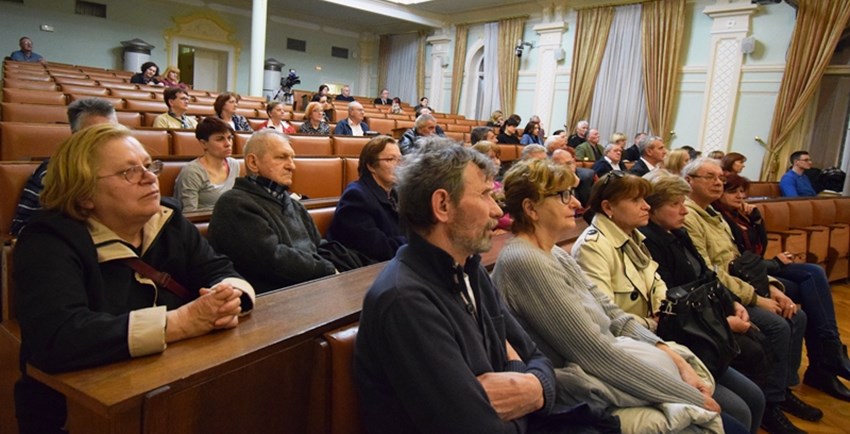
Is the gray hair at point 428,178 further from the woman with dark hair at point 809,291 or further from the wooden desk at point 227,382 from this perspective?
the woman with dark hair at point 809,291

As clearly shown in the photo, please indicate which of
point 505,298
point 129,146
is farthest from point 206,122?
point 505,298

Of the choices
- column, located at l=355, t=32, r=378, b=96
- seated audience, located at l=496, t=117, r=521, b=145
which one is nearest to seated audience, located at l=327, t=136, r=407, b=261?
seated audience, located at l=496, t=117, r=521, b=145

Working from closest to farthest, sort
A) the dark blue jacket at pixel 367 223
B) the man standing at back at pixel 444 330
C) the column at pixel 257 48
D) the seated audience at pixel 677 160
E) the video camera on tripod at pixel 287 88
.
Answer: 1. the man standing at back at pixel 444 330
2. the dark blue jacket at pixel 367 223
3. the seated audience at pixel 677 160
4. the video camera on tripod at pixel 287 88
5. the column at pixel 257 48

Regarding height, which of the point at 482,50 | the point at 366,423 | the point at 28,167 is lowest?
the point at 366,423


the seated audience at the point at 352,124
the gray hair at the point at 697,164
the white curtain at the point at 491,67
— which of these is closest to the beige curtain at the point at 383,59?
the white curtain at the point at 491,67

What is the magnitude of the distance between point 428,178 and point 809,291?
2.68 meters

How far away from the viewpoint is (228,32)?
12.8m

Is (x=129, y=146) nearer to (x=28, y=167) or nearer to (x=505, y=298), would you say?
(x=505, y=298)

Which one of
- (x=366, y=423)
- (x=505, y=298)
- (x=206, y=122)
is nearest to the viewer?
(x=366, y=423)

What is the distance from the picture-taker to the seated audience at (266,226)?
175 centimetres

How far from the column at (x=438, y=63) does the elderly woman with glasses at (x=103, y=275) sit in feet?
39.3

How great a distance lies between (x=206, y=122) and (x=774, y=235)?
153 inches

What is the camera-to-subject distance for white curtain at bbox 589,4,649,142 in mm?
9188

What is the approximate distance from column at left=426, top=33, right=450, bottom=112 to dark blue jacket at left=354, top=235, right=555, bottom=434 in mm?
12080
